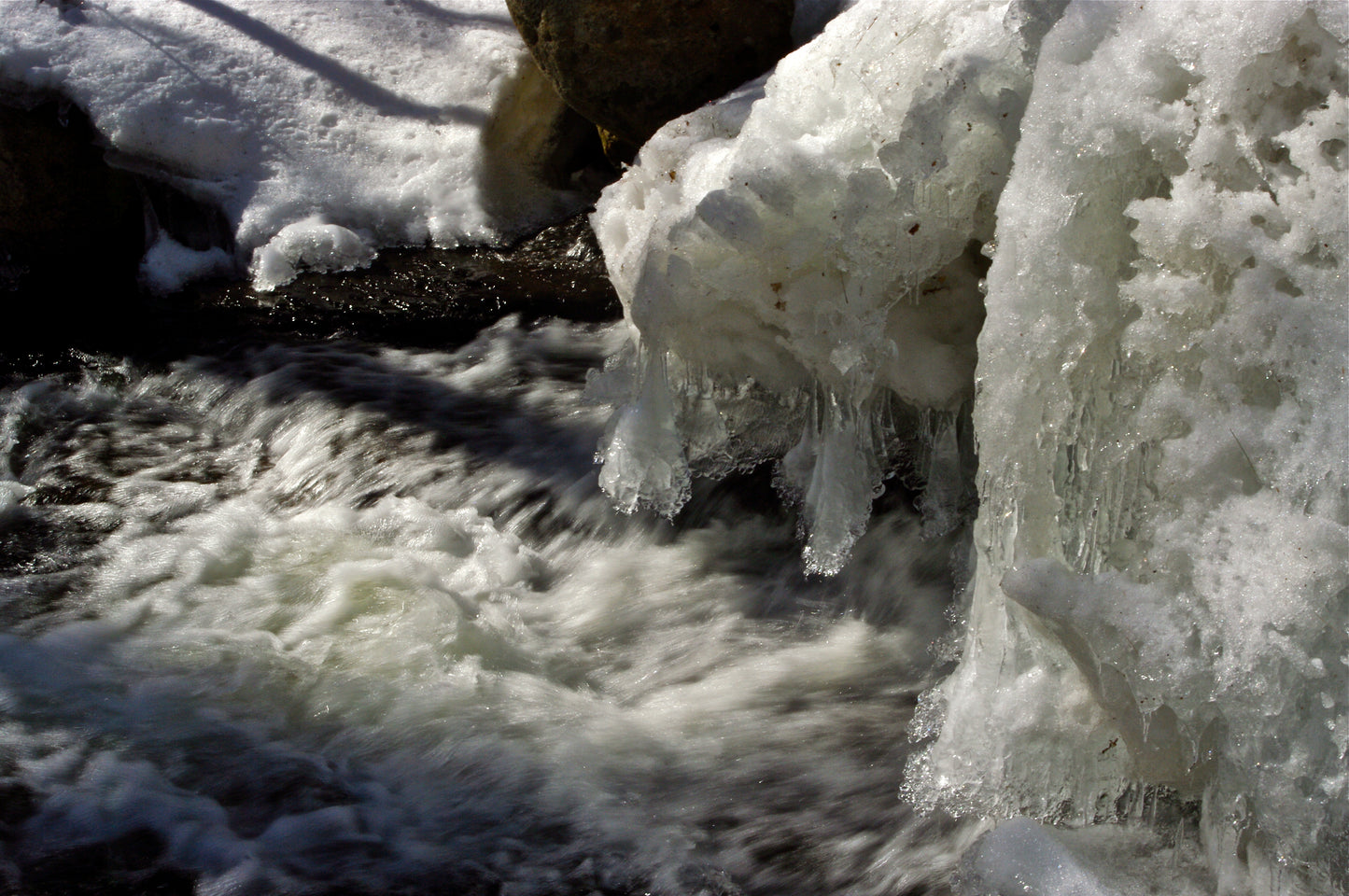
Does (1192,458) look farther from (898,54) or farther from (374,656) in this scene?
(374,656)

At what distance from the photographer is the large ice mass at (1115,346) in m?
1.64

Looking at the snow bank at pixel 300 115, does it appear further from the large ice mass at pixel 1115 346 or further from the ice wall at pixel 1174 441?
the ice wall at pixel 1174 441

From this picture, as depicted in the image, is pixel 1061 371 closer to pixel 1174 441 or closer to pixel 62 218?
pixel 1174 441

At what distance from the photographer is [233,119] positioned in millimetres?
5551

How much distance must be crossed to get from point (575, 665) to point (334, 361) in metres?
2.32

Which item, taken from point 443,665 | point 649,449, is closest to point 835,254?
point 649,449

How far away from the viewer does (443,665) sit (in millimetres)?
2840

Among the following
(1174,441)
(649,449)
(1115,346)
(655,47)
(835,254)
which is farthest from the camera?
(655,47)

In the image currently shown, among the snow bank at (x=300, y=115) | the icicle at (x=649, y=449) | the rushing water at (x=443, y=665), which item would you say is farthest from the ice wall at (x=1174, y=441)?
the snow bank at (x=300, y=115)

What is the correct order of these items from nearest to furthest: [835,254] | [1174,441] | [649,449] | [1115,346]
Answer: [1174,441] → [1115,346] → [835,254] → [649,449]

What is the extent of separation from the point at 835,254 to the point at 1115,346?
2.42ft

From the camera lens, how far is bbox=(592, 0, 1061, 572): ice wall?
91.8 inches

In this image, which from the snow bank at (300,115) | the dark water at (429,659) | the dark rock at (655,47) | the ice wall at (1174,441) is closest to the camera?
the ice wall at (1174,441)

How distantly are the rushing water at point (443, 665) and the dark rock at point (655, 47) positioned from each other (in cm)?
137
